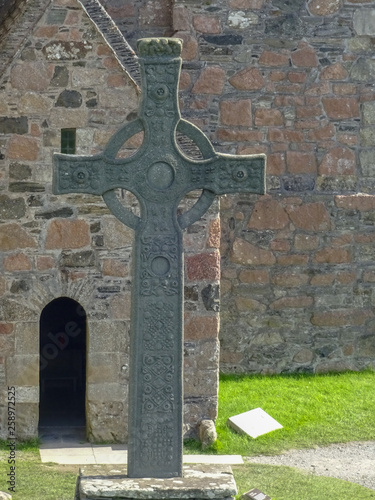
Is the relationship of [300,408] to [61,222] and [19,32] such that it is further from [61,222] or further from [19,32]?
[19,32]

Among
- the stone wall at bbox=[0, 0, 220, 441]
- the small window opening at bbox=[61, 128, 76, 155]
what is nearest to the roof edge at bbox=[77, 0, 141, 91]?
the stone wall at bbox=[0, 0, 220, 441]

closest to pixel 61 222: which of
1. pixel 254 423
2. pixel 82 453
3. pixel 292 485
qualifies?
pixel 82 453

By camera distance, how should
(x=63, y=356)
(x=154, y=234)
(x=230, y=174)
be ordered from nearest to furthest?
(x=154, y=234), (x=230, y=174), (x=63, y=356)

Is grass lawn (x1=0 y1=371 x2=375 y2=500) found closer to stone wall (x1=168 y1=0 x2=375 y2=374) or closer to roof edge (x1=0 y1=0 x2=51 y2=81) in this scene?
stone wall (x1=168 y1=0 x2=375 y2=374)

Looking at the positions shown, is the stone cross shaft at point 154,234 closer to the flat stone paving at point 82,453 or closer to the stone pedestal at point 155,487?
the stone pedestal at point 155,487

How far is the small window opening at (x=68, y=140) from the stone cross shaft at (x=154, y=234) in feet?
11.0

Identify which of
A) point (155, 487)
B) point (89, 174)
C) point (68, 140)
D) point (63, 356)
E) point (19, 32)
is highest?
point (19, 32)

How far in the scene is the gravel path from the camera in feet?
34.4

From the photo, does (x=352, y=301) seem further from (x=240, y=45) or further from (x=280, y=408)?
(x=240, y=45)

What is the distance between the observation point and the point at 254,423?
11547 mm

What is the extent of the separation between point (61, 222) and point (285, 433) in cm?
277

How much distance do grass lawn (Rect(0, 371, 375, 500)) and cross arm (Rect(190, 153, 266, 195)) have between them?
9.23 feet

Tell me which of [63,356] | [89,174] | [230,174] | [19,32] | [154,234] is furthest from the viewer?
[63,356]

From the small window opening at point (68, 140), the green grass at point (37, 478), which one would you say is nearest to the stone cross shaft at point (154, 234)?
the green grass at point (37, 478)
